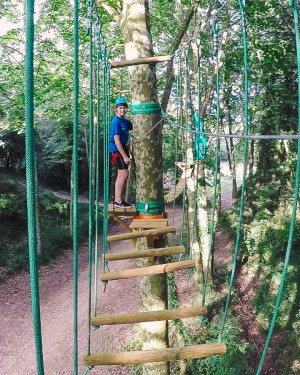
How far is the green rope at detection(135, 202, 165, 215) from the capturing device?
3.08m

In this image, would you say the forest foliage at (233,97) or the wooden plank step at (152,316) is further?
the forest foliage at (233,97)

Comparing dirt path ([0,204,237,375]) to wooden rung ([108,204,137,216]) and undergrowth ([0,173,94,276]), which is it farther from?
wooden rung ([108,204,137,216])

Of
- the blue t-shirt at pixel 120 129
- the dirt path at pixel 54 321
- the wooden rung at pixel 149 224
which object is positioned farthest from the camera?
the dirt path at pixel 54 321

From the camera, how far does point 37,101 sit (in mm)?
7059

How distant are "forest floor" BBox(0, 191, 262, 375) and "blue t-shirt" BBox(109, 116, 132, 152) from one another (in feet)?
11.8

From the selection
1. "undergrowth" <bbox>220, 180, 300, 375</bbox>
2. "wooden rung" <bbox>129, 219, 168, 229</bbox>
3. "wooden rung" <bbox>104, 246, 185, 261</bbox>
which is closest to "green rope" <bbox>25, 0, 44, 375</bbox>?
"wooden rung" <bbox>104, 246, 185, 261</bbox>

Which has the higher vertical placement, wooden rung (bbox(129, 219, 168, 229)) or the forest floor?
Answer: wooden rung (bbox(129, 219, 168, 229))

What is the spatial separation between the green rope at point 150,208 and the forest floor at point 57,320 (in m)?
3.36

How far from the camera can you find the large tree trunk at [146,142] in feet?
10.1

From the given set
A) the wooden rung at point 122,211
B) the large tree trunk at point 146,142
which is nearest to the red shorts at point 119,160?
the large tree trunk at point 146,142

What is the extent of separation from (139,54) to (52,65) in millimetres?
4571

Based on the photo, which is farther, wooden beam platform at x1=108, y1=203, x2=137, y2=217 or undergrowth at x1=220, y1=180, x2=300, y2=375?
undergrowth at x1=220, y1=180, x2=300, y2=375

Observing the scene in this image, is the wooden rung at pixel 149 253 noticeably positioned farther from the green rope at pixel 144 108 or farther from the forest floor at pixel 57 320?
the forest floor at pixel 57 320

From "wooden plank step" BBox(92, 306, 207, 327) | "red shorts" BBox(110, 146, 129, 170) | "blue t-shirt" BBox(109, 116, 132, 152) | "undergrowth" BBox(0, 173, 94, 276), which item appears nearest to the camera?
"wooden plank step" BBox(92, 306, 207, 327)
